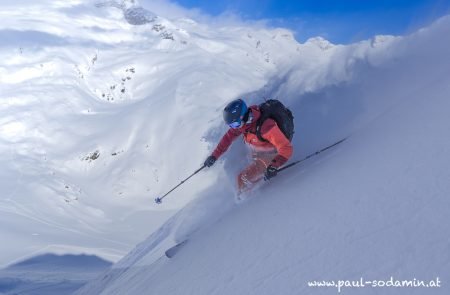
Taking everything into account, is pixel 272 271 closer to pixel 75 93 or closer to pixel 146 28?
pixel 75 93

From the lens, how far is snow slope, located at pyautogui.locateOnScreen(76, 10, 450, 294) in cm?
288

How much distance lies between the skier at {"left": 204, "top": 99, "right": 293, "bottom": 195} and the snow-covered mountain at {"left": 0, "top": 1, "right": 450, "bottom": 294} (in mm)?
371

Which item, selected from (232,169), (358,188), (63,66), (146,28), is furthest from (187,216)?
(146,28)

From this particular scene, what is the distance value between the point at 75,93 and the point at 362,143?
1217 inches

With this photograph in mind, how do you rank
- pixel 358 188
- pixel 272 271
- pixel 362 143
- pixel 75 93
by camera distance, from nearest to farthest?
pixel 272 271, pixel 358 188, pixel 362 143, pixel 75 93

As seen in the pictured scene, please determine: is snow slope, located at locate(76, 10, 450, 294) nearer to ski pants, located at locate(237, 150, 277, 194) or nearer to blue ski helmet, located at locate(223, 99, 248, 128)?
ski pants, located at locate(237, 150, 277, 194)

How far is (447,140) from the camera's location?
412 cm

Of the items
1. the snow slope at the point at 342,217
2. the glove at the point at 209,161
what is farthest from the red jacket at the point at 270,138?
the glove at the point at 209,161

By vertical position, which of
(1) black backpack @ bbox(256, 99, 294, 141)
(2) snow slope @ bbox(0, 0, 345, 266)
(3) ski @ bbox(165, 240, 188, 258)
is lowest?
(3) ski @ bbox(165, 240, 188, 258)

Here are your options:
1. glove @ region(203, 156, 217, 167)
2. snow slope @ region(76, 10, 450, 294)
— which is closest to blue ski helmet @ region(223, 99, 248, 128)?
snow slope @ region(76, 10, 450, 294)
